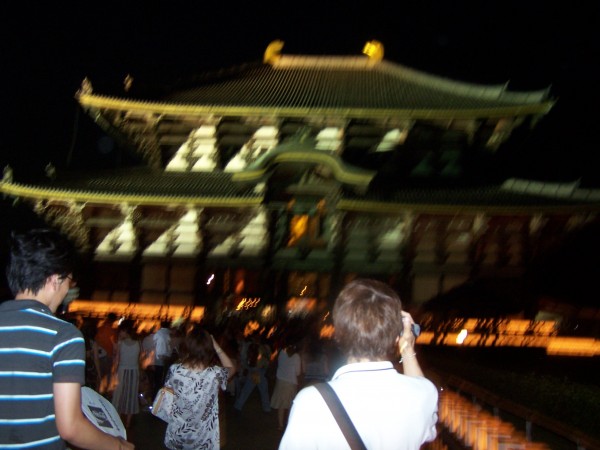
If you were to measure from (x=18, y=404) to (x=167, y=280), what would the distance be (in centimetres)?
1922

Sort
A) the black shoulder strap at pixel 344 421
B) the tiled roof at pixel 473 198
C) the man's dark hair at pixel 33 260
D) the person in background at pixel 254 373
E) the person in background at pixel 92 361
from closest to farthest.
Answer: the black shoulder strap at pixel 344 421, the man's dark hair at pixel 33 260, the person in background at pixel 92 361, the person in background at pixel 254 373, the tiled roof at pixel 473 198

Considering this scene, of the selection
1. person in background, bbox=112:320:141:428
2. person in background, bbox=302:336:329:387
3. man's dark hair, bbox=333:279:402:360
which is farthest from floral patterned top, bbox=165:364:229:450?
person in background, bbox=302:336:329:387

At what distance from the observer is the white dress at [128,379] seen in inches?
391

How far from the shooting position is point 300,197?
812 inches

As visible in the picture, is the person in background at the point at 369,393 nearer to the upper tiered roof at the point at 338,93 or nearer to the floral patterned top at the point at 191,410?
the floral patterned top at the point at 191,410

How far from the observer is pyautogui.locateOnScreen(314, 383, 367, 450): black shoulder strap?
237 cm

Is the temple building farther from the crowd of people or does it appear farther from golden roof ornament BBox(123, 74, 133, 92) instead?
the crowd of people

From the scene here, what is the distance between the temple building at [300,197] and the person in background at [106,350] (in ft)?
26.1

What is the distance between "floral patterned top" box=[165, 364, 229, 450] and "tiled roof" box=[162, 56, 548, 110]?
16.1 meters

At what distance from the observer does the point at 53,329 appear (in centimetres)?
265

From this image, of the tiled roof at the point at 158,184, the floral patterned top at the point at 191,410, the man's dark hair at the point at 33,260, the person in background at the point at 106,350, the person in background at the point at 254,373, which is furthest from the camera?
the tiled roof at the point at 158,184

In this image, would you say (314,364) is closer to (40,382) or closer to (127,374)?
(127,374)

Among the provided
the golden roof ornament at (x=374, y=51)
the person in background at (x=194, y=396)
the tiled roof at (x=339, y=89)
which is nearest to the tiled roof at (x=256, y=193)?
the tiled roof at (x=339, y=89)

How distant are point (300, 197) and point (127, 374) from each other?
11.2m
